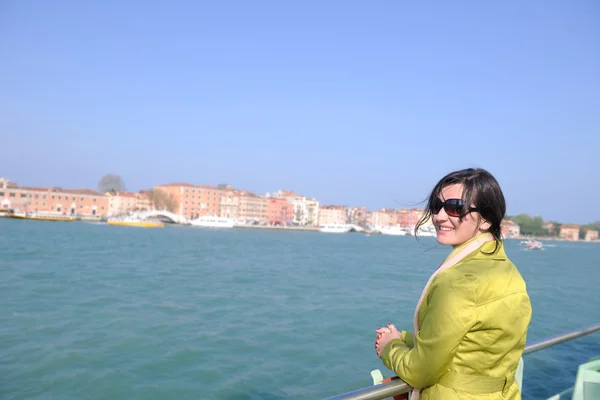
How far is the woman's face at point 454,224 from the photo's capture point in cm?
127

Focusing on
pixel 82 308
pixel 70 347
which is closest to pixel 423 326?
pixel 70 347

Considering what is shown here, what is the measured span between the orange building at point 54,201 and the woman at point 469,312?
288 ft

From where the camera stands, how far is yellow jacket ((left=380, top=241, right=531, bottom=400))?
1.11 metres

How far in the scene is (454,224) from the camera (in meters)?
1.29

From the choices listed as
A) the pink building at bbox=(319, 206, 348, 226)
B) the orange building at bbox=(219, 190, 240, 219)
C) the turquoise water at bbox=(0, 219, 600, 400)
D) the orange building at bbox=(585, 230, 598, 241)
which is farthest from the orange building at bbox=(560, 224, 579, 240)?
the turquoise water at bbox=(0, 219, 600, 400)

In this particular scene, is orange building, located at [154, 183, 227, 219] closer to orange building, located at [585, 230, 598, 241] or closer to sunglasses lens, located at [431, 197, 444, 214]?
sunglasses lens, located at [431, 197, 444, 214]

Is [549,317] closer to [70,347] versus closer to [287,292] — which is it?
[287,292]

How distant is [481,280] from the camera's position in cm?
111

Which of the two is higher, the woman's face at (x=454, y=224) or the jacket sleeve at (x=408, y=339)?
the woman's face at (x=454, y=224)

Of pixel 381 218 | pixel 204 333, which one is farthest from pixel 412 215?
pixel 381 218

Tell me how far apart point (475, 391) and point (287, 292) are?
1248 centimetres

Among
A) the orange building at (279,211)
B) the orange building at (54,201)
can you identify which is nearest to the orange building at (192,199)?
the orange building at (279,211)

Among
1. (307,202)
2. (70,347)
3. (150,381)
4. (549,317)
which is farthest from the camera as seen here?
(307,202)

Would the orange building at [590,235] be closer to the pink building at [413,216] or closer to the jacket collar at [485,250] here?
the pink building at [413,216]
